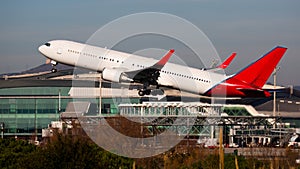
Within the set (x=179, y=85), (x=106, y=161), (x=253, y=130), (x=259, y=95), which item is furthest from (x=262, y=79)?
(x=106, y=161)

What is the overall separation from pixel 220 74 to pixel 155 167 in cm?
3134

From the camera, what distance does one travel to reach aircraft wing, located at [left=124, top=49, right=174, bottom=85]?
99469 mm

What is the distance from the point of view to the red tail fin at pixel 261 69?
104125 mm

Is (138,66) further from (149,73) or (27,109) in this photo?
(27,109)

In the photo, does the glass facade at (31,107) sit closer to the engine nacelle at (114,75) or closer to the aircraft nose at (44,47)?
the aircraft nose at (44,47)

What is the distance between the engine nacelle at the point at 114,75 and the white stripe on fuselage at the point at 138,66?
4.22 ft

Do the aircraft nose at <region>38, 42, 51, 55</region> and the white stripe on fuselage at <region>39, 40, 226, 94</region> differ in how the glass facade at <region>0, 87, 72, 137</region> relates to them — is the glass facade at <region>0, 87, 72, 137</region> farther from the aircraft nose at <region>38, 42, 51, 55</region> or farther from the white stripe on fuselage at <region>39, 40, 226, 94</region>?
the white stripe on fuselage at <region>39, 40, 226, 94</region>

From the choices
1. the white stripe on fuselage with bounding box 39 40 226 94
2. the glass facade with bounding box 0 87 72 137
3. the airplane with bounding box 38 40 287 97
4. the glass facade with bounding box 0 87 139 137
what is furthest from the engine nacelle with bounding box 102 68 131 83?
the glass facade with bounding box 0 87 72 137

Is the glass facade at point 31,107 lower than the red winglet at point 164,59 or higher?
lower

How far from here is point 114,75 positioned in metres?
97.8

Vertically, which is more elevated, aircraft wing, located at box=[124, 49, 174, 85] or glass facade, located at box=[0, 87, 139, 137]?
aircraft wing, located at box=[124, 49, 174, 85]

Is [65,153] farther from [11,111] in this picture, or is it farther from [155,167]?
[11,111]

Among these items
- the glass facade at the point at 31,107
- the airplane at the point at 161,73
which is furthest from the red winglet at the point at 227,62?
the glass facade at the point at 31,107

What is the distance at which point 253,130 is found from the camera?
133500 millimetres
